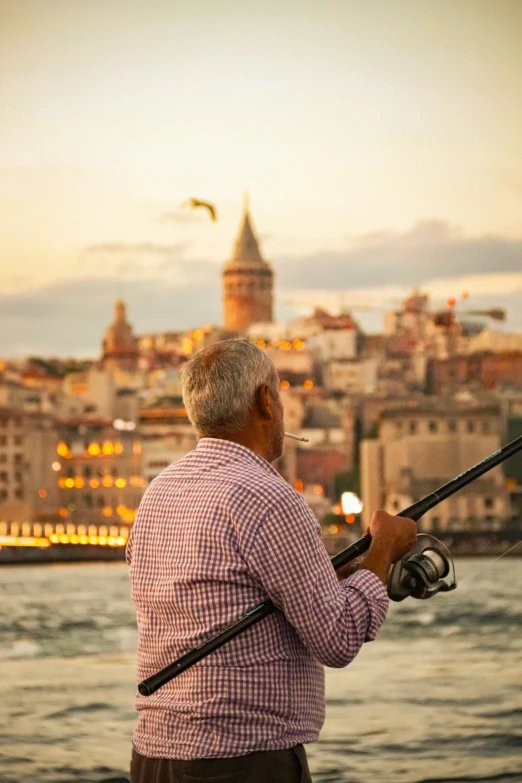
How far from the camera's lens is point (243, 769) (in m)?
1.12

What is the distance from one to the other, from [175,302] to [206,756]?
152ft

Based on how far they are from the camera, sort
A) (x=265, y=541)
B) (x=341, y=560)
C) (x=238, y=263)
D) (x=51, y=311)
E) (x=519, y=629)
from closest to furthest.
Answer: (x=265, y=541) → (x=341, y=560) → (x=519, y=629) → (x=51, y=311) → (x=238, y=263)

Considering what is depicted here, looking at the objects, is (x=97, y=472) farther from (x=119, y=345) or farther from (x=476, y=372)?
(x=476, y=372)

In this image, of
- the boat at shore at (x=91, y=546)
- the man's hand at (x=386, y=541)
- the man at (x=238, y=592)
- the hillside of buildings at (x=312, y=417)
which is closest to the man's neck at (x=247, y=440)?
the man at (x=238, y=592)

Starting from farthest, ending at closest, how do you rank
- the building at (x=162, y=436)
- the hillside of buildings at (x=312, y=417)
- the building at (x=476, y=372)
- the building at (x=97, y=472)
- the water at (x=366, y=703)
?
the building at (x=476, y=372) → the building at (x=162, y=436) → the building at (x=97, y=472) → the hillside of buildings at (x=312, y=417) → the water at (x=366, y=703)

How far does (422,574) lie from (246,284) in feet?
144

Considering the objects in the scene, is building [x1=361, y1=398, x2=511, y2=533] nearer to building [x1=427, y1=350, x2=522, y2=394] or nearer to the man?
building [x1=427, y1=350, x2=522, y2=394]

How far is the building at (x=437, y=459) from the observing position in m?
35.4

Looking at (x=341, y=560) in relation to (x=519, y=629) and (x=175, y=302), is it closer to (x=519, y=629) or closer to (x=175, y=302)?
(x=519, y=629)

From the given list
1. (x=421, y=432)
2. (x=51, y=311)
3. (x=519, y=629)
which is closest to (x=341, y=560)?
(x=519, y=629)

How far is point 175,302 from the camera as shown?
155 ft

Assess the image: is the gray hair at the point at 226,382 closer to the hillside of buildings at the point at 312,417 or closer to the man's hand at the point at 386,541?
the man's hand at the point at 386,541

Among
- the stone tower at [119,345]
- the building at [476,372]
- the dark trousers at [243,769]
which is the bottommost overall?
the building at [476,372]

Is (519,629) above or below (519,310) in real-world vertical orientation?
below
